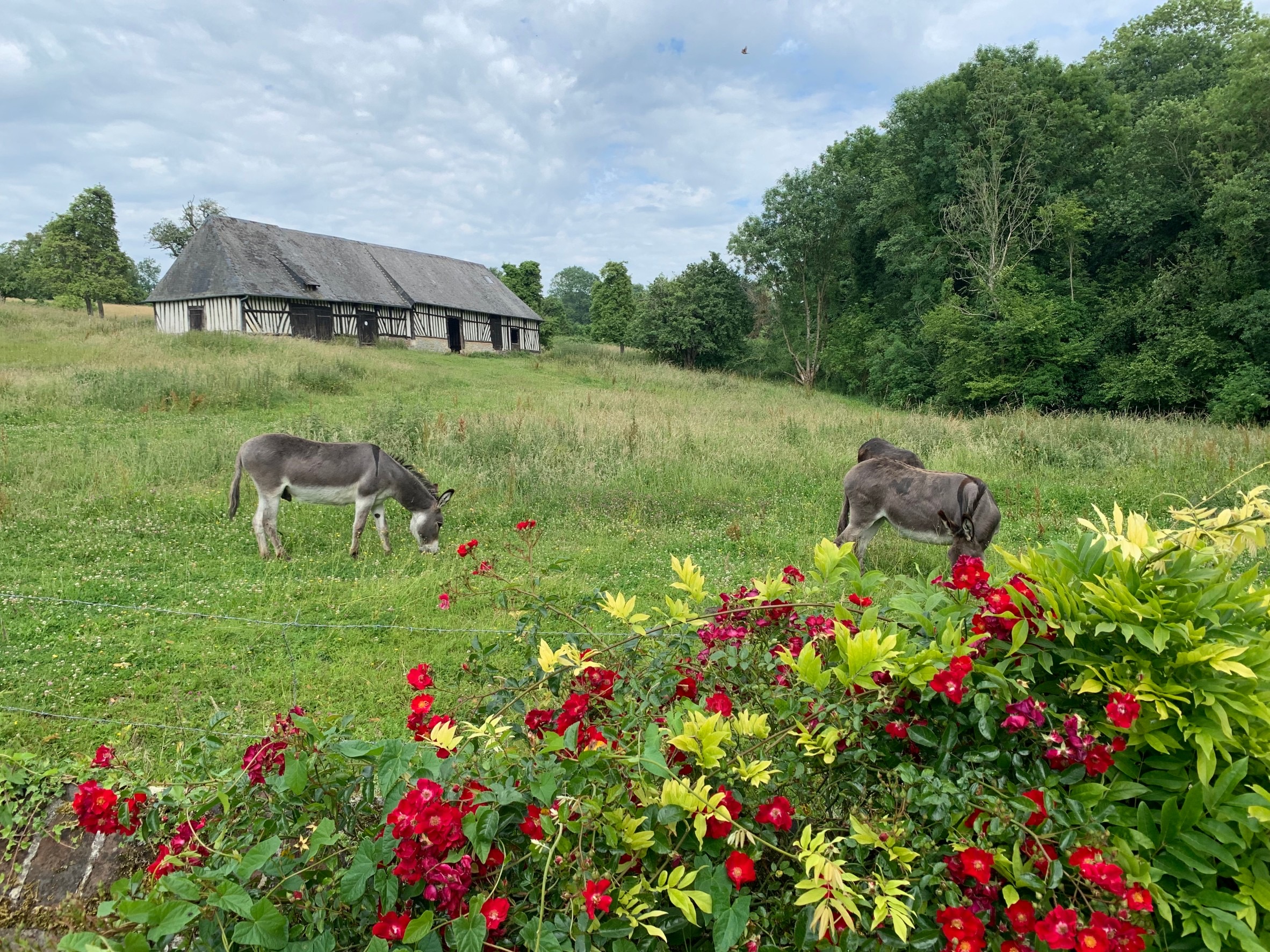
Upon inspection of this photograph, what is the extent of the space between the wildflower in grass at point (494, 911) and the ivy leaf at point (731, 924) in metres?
0.47

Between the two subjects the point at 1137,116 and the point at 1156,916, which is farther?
the point at 1137,116

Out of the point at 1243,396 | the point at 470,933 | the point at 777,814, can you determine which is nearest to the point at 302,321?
the point at 470,933

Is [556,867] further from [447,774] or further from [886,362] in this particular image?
[886,362]

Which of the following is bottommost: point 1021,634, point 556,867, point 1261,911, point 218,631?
point 218,631

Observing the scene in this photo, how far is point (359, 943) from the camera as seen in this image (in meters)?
1.74

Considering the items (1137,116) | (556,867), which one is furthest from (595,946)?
(1137,116)

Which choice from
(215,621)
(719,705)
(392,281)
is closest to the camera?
(719,705)

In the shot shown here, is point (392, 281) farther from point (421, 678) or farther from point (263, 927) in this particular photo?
point (263, 927)

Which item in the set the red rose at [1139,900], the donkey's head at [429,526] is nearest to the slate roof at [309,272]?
the donkey's head at [429,526]

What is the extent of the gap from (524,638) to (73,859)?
5.95 feet

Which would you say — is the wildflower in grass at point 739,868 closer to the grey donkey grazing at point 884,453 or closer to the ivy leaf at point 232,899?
the ivy leaf at point 232,899

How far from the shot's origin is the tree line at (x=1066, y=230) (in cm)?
2412

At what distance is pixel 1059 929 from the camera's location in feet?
4.52

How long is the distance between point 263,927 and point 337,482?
25.7 feet
